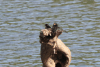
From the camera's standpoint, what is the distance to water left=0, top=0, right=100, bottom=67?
39.9 ft

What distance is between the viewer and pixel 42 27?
16.9 metres

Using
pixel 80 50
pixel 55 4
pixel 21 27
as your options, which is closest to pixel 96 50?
pixel 80 50

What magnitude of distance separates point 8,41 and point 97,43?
4296 mm

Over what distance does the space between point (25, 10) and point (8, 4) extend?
9.78 ft

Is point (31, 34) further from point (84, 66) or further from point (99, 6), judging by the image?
point (99, 6)

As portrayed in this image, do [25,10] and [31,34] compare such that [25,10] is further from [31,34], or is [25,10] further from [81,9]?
[31,34]

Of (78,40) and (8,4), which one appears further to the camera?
(8,4)

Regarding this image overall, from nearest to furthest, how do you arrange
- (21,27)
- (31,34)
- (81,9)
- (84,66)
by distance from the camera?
(84,66) < (31,34) < (21,27) < (81,9)

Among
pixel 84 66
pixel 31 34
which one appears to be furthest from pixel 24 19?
pixel 84 66

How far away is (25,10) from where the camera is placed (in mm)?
21328

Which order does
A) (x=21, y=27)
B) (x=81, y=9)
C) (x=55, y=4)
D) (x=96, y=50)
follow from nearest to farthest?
(x=96, y=50) < (x=21, y=27) < (x=81, y=9) < (x=55, y=4)

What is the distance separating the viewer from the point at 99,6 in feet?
71.0

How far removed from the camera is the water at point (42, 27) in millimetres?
12172

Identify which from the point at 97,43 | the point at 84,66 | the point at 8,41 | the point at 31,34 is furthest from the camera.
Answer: the point at 31,34
